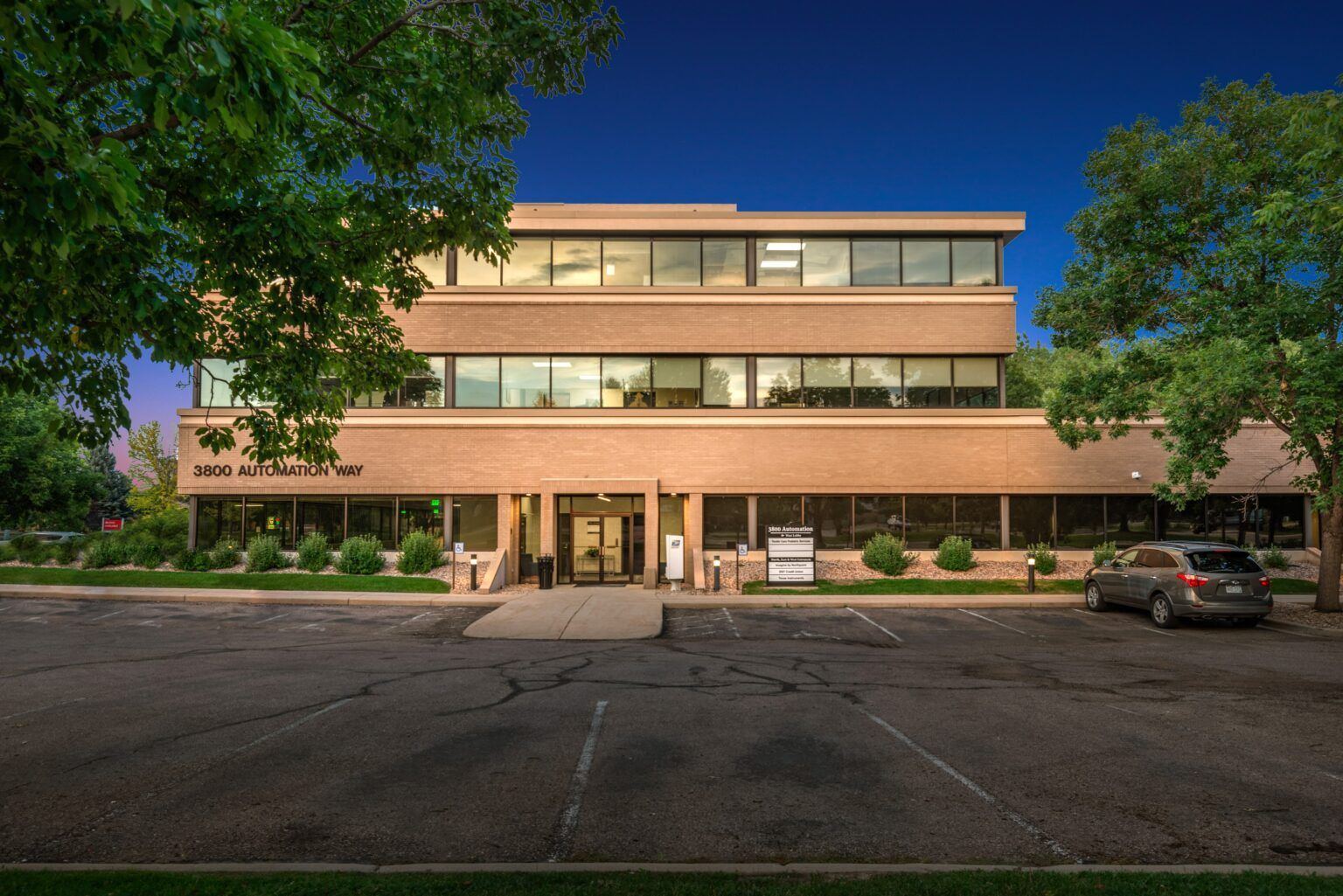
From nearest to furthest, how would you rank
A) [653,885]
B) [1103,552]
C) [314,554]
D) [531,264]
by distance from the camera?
[653,885], [1103,552], [314,554], [531,264]

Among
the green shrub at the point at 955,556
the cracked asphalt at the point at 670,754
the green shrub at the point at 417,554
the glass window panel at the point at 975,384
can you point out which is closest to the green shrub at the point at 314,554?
the green shrub at the point at 417,554

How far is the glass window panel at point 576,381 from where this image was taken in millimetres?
25641

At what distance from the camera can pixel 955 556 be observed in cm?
2369

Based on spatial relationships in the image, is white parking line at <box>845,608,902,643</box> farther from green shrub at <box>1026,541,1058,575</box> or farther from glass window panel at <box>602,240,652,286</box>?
glass window panel at <box>602,240,652,286</box>

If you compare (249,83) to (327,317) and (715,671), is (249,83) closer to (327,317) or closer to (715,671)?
(327,317)

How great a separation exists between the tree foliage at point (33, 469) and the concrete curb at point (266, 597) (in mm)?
18633

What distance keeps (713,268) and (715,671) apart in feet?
59.4

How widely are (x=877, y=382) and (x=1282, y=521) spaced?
50.2 ft

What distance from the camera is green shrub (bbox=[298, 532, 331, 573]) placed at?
77.9 ft

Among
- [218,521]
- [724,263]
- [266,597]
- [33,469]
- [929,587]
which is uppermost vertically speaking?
[724,263]

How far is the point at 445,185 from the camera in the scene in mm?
8273

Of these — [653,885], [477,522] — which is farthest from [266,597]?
[653,885]

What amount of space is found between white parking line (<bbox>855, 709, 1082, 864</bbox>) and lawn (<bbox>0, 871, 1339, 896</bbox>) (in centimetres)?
55

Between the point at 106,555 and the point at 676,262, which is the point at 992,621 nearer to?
the point at 676,262
